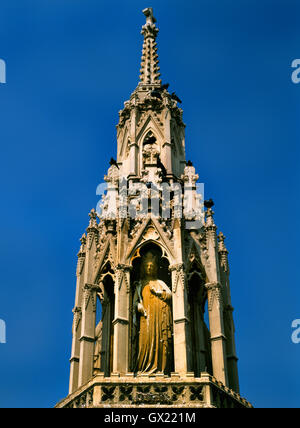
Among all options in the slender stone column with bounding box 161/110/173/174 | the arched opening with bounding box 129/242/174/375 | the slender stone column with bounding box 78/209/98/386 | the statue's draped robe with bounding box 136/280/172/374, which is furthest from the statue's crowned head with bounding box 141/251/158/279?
the slender stone column with bounding box 161/110/173/174

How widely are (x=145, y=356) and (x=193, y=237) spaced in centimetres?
500

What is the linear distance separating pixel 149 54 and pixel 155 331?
609 inches

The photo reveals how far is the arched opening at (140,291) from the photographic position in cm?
2228

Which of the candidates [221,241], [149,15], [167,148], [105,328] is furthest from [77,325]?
[149,15]

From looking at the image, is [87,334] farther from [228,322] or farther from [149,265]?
[228,322]

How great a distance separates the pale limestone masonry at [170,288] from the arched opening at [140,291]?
46 millimetres

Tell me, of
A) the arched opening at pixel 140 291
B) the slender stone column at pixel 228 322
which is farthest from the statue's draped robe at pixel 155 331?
the slender stone column at pixel 228 322

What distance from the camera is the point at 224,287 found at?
25.6 m

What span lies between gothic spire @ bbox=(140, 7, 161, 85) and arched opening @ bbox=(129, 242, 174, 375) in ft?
32.7

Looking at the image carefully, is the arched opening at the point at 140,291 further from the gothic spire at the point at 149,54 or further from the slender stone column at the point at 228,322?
the gothic spire at the point at 149,54

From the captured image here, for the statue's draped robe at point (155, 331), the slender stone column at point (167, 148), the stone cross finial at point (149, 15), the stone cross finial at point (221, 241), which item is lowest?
the statue's draped robe at point (155, 331)

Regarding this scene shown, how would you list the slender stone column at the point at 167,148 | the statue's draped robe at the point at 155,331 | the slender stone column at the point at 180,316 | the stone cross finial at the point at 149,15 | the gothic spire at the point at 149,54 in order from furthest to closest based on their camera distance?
the stone cross finial at the point at 149,15, the gothic spire at the point at 149,54, the slender stone column at the point at 167,148, the statue's draped robe at the point at 155,331, the slender stone column at the point at 180,316

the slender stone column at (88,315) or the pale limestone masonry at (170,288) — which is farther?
the slender stone column at (88,315)
